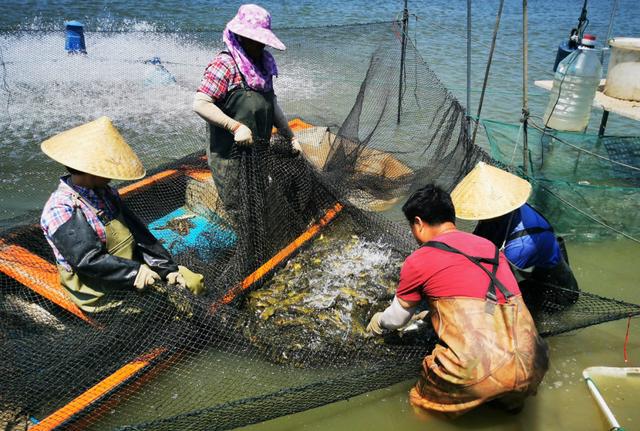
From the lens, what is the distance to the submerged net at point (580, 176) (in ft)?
13.9

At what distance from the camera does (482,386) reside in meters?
2.49

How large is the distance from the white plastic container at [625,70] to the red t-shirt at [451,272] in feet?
11.4

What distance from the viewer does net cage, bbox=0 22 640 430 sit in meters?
2.72

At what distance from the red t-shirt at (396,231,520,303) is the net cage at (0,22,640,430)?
55 cm

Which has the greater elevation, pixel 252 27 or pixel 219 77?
pixel 252 27

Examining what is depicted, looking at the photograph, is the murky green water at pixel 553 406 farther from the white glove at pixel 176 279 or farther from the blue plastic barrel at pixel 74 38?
the blue plastic barrel at pixel 74 38

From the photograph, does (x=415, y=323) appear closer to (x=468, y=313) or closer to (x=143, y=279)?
(x=468, y=313)

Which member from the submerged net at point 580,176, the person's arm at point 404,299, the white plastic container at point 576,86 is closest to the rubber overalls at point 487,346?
the person's arm at point 404,299

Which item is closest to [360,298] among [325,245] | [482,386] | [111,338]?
[325,245]

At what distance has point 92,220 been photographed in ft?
8.81

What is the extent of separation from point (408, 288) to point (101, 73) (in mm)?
7665

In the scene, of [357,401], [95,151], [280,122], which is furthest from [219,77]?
[357,401]

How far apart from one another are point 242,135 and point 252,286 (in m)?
1.02

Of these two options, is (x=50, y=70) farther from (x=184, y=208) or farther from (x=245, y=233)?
(x=245, y=233)
